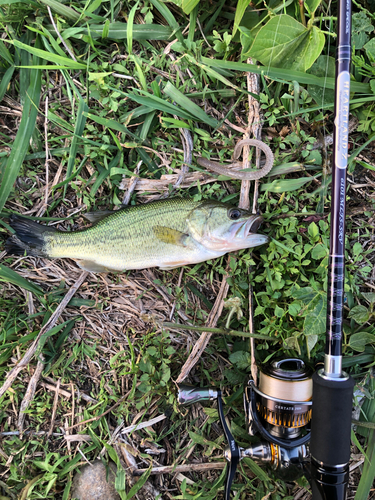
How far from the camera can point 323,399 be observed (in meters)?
1.87

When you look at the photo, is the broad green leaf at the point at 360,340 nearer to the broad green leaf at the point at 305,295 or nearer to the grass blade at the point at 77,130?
the broad green leaf at the point at 305,295

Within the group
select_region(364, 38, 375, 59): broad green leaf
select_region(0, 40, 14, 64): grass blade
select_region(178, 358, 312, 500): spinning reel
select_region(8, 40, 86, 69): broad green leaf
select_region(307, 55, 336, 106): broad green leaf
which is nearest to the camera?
select_region(178, 358, 312, 500): spinning reel

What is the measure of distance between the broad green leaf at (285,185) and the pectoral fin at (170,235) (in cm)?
76

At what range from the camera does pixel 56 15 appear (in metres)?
2.71

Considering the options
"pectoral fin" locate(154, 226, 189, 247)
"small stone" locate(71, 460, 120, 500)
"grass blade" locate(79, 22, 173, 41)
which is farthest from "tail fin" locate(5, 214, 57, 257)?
"small stone" locate(71, 460, 120, 500)

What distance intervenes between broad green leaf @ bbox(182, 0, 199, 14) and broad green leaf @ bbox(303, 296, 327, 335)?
2442mm

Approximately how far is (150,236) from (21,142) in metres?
1.41

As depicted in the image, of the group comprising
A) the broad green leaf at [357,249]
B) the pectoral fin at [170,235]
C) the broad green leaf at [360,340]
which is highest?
the pectoral fin at [170,235]

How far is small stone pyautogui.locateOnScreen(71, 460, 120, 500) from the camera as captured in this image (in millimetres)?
2688

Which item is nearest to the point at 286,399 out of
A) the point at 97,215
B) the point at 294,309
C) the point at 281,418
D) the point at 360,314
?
the point at 281,418

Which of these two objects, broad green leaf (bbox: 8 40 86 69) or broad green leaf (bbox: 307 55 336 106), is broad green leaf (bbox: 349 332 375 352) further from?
broad green leaf (bbox: 8 40 86 69)

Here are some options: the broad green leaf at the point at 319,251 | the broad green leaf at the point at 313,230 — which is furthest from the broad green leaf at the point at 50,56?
the broad green leaf at the point at 319,251

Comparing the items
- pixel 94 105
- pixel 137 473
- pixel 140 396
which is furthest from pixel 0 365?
pixel 94 105

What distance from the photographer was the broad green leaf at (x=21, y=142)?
110 inches
